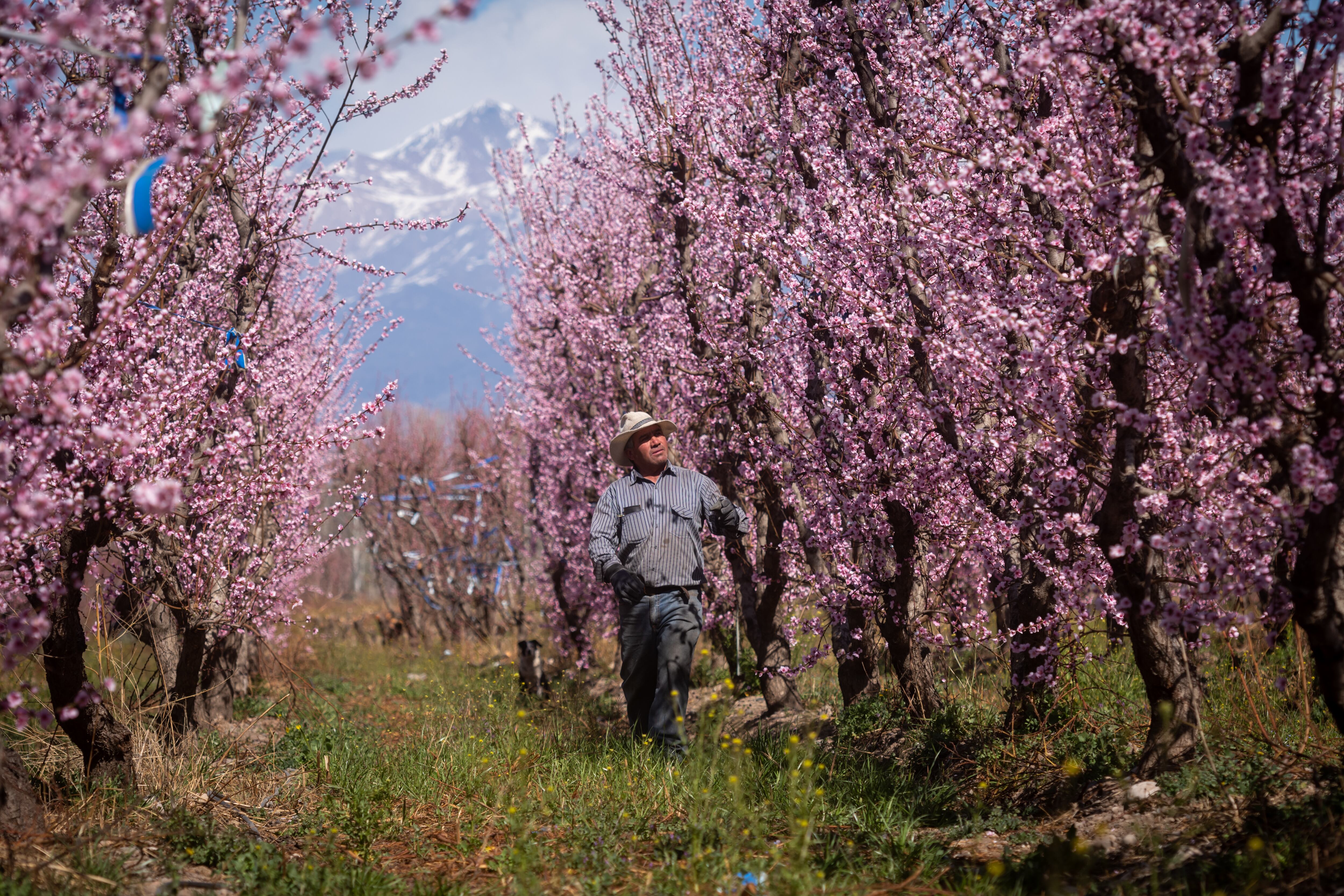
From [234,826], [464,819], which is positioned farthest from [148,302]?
[464,819]

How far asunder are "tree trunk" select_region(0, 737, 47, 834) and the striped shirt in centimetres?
293

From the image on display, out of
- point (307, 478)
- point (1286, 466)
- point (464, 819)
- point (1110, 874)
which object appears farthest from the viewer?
point (307, 478)

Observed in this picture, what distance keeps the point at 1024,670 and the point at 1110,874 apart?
1.68m

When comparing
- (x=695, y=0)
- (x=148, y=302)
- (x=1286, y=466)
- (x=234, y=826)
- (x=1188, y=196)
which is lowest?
(x=234, y=826)

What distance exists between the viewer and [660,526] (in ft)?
18.8

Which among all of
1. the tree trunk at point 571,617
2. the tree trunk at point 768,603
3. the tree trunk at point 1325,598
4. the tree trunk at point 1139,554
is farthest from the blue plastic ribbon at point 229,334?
the tree trunk at point 571,617

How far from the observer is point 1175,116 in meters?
3.27

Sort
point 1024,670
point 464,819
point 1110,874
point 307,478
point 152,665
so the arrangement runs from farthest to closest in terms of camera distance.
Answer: point 307,478 < point 152,665 < point 1024,670 < point 464,819 < point 1110,874

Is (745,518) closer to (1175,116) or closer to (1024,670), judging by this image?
(1024,670)

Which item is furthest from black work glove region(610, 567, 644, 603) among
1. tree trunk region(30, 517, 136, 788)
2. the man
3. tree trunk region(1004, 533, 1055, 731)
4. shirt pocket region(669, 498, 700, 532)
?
tree trunk region(30, 517, 136, 788)

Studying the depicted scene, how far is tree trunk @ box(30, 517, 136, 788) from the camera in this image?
397 centimetres

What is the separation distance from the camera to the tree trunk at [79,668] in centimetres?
397

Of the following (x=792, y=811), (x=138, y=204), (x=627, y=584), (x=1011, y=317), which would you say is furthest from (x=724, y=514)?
(x=138, y=204)

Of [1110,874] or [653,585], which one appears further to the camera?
[653,585]
